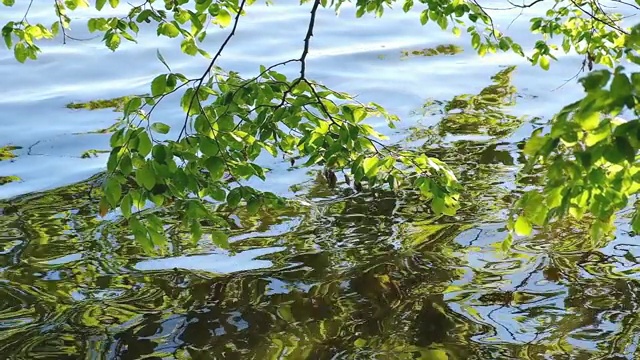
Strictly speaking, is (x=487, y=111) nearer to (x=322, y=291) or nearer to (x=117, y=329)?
(x=322, y=291)

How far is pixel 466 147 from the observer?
486 centimetres

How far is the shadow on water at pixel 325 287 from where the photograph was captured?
9.43ft

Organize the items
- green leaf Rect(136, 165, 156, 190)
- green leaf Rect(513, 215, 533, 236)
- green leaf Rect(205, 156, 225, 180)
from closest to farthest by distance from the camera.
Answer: green leaf Rect(513, 215, 533, 236), green leaf Rect(136, 165, 156, 190), green leaf Rect(205, 156, 225, 180)

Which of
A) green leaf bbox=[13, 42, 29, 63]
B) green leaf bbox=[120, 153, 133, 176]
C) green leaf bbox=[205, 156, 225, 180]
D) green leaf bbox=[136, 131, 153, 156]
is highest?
green leaf bbox=[13, 42, 29, 63]

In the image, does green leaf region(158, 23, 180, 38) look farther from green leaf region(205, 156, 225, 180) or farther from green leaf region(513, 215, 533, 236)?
green leaf region(513, 215, 533, 236)

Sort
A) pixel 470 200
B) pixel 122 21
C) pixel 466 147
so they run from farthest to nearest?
pixel 466 147, pixel 470 200, pixel 122 21

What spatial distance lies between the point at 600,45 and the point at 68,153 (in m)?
3.18

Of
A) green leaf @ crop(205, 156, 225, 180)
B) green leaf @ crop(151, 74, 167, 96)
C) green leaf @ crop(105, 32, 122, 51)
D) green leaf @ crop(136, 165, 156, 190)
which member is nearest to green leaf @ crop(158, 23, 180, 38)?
green leaf @ crop(105, 32, 122, 51)

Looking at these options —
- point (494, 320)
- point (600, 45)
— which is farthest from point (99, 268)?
point (600, 45)

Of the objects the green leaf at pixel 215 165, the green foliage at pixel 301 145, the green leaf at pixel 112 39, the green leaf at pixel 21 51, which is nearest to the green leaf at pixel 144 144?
the green foliage at pixel 301 145

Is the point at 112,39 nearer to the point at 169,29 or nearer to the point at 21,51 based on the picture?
the point at 169,29

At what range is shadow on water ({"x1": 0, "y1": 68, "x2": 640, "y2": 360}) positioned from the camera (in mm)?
2873

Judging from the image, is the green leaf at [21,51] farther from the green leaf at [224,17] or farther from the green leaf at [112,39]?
the green leaf at [224,17]

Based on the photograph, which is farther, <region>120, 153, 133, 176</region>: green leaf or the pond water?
the pond water
